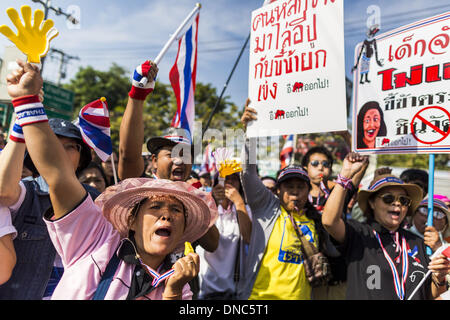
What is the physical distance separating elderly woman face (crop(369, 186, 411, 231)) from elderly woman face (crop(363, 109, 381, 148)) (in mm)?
381

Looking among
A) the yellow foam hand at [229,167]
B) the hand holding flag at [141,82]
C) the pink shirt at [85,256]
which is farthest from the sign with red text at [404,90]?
the pink shirt at [85,256]

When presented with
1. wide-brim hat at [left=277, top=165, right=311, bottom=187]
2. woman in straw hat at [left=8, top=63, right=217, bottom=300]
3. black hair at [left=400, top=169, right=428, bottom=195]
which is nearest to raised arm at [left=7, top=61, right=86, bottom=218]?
woman in straw hat at [left=8, top=63, right=217, bottom=300]

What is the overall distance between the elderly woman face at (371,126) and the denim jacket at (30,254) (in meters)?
2.29

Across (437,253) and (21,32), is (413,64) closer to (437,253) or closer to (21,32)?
(437,253)

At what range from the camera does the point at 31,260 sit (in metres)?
1.61

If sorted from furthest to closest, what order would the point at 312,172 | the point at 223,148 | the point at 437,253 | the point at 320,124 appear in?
the point at 312,172
the point at 223,148
the point at 320,124
the point at 437,253

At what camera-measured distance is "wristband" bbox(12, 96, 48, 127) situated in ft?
3.90

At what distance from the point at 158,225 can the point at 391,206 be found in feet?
5.89

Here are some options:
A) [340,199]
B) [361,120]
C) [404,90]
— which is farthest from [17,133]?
[404,90]

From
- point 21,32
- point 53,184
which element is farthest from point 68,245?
point 21,32

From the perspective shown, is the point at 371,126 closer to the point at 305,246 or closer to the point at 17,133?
the point at 305,246

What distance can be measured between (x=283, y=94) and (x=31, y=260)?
2.13 m

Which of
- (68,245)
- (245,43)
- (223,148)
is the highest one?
(245,43)

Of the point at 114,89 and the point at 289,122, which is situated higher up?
the point at 114,89
